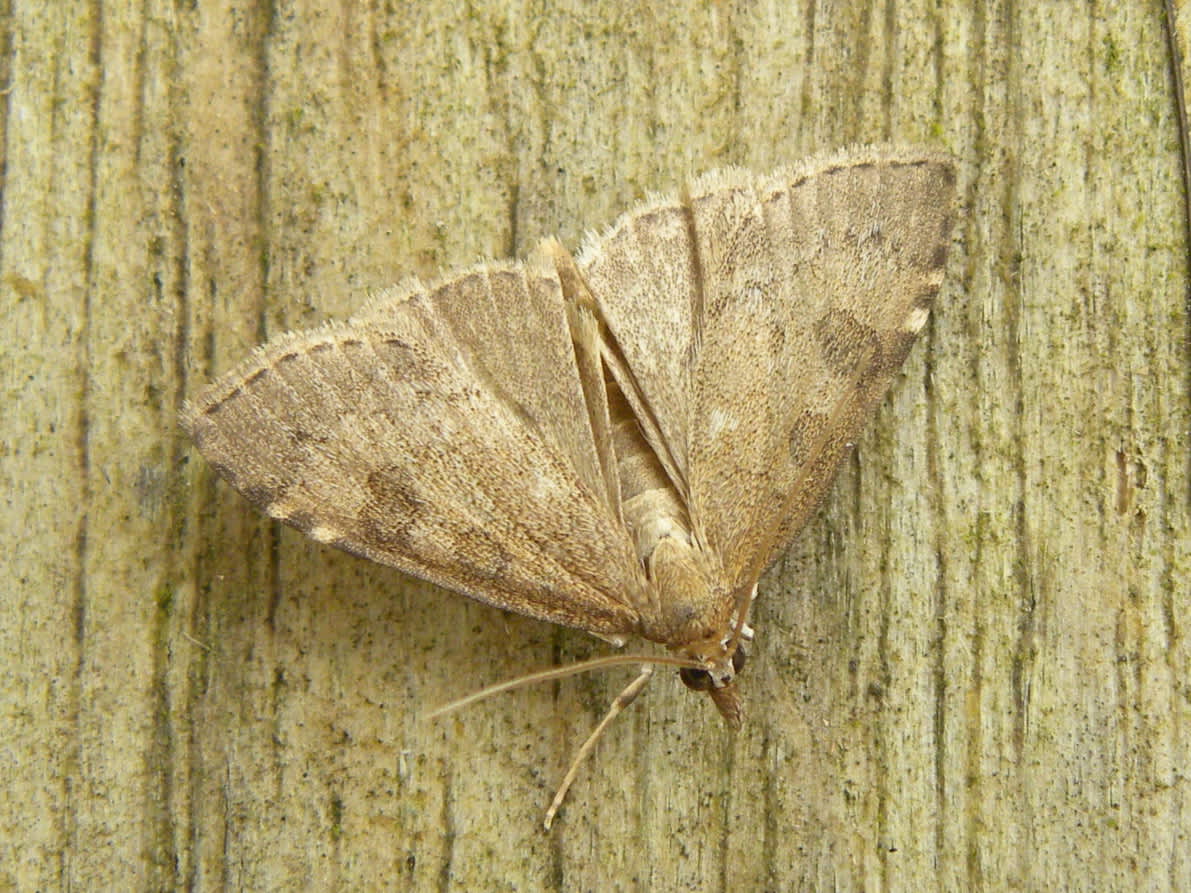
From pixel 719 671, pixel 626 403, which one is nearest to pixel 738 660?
pixel 719 671

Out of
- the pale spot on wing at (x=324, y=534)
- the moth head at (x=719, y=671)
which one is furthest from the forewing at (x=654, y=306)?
the pale spot on wing at (x=324, y=534)

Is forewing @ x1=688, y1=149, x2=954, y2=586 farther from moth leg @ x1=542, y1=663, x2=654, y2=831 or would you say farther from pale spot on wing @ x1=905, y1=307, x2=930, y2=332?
moth leg @ x1=542, y1=663, x2=654, y2=831

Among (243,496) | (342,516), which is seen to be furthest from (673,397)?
(243,496)

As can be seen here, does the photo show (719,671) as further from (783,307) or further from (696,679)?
(783,307)

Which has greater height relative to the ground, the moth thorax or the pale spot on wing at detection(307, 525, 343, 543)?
the pale spot on wing at detection(307, 525, 343, 543)

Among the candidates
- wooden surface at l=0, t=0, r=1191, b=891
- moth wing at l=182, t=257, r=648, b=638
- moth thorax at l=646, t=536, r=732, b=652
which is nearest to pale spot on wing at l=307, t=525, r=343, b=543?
moth wing at l=182, t=257, r=648, b=638

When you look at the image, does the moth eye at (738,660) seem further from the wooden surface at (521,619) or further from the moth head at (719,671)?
the wooden surface at (521,619)

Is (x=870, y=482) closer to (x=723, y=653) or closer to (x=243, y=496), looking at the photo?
(x=723, y=653)

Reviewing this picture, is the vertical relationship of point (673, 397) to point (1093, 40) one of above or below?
below
